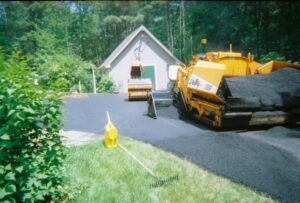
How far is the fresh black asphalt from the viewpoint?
5383 millimetres

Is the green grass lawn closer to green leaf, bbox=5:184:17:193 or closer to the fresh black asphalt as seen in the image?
the fresh black asphalt

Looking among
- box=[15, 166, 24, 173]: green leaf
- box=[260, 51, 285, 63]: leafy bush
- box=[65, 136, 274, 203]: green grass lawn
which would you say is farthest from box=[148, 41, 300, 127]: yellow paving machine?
box=[15, 166, 24, 173]: green leaf

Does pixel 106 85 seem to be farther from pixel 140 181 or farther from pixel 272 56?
pixel 140 181

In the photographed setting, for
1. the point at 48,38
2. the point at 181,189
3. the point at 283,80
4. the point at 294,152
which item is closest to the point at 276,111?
the point at 283,80

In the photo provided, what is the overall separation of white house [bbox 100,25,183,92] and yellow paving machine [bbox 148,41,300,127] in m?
16.4

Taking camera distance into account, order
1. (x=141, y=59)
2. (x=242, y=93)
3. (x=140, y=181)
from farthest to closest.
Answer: (x=141, y=59), (x=242, y=93), (x=140, y=181)

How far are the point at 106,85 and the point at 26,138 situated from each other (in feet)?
72.4

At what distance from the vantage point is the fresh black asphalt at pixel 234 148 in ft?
17.7

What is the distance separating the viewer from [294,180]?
5.32 metres

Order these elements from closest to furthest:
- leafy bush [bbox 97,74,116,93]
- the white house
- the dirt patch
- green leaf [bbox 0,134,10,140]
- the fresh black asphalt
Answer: green leaf [bbox 0,134,10,140], the fresh black asphalt, the dirt patch, leafy bush [bbox 97,74,116,93], the white house

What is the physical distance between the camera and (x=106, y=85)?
85.9ft

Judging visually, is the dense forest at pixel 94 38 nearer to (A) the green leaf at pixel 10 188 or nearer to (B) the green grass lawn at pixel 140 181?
(A) the green leaf at pixel 10 188

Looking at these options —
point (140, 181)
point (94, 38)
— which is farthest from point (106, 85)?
point (140, 181)

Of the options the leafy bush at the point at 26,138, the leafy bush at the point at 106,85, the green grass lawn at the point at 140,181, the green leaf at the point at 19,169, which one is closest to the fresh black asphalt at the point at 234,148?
the green grass lawn at the point at 140,181
